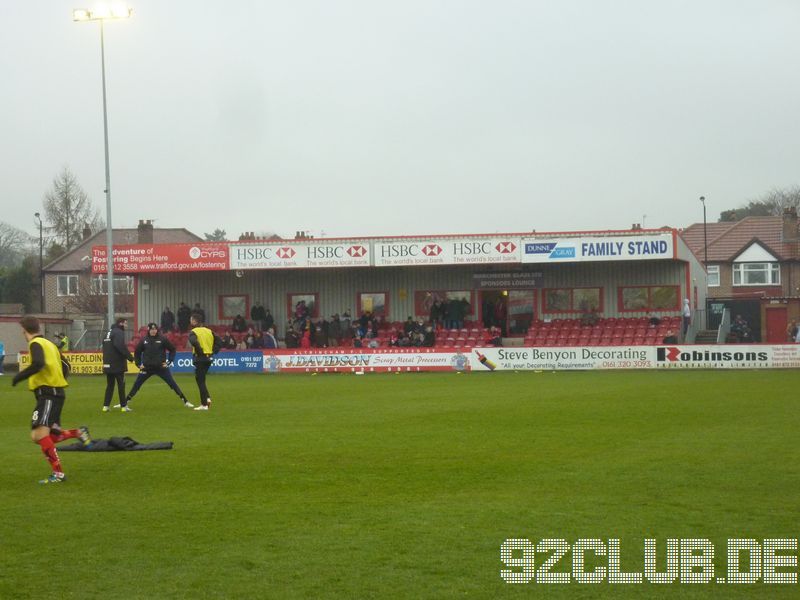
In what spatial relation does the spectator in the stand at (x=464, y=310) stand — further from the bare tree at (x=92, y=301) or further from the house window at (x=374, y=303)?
the bare tree at (x=92, y=301)

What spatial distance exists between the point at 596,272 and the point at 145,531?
4192 cm

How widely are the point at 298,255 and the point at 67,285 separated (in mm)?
43646

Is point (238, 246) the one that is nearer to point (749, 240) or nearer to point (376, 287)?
point (376, 287)

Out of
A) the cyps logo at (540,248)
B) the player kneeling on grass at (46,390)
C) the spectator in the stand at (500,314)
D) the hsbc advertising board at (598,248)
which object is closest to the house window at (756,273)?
the spectator in the stand at (500,314)

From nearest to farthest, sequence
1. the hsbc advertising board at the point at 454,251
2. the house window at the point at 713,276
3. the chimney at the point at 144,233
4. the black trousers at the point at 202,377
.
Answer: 1. the black trousers at the point at 202,377
2. the hsbc advertising board at the point at 454,251
3. the chimney at the point at 144,233
4. the house window at the point at 713,276

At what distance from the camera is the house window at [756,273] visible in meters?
77.6

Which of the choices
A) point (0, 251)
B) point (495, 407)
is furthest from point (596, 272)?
point (0, 251)

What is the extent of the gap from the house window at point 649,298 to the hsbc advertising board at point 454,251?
5.76 metres

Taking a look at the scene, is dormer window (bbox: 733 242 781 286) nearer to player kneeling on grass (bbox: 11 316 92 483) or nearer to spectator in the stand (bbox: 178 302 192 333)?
spectator in the stand (bbox: 178 302 192 333)

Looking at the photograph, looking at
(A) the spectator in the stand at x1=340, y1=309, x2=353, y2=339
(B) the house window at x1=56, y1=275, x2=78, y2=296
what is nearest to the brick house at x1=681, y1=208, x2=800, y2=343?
(A) the spectator in the stand at x1=340, y1=309, x2=353, y2=339

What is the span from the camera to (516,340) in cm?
4797

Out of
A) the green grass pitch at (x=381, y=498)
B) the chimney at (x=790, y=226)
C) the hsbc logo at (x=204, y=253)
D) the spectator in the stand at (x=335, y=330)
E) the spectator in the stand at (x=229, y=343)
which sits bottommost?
the green grass pitch at (x=381, y=498)

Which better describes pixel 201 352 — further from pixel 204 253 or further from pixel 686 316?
pixel 686 316

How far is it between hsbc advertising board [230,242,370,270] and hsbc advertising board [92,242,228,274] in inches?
31.8
